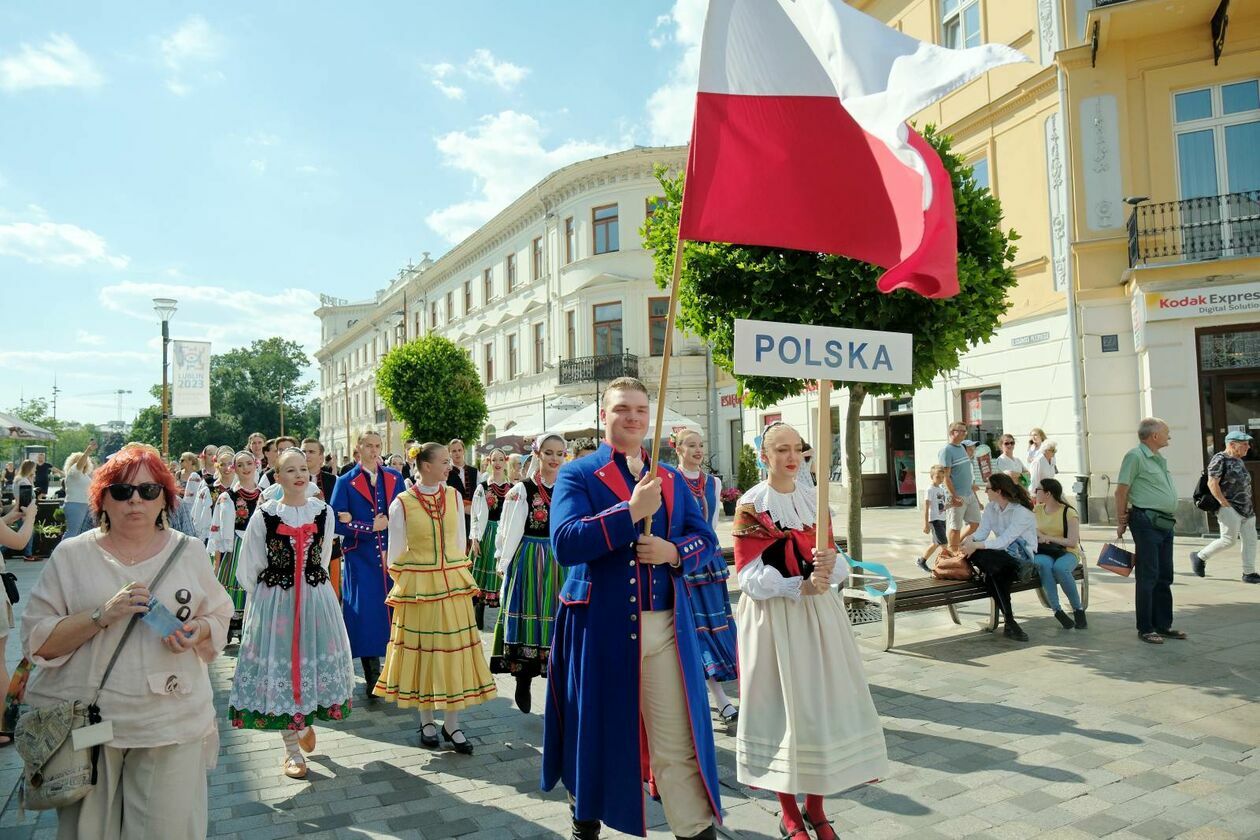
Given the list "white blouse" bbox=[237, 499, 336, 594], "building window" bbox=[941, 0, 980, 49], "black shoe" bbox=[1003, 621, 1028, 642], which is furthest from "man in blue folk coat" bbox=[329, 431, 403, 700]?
"building window" bbox=[941, 0, 980, 49]

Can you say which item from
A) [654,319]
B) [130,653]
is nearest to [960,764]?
[130,653]

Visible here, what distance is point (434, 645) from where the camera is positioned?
526cm

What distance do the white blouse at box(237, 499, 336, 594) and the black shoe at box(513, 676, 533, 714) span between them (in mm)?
1658

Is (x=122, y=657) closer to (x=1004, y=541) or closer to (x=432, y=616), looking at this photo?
(x=432, y=616)

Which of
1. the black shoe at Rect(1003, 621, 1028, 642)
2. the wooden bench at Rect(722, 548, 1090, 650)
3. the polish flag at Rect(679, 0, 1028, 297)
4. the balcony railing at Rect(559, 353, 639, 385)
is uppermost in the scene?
the balcony railing at Rect(559, 353, 639, 385)

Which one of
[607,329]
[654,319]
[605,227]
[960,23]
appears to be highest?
[960,23]

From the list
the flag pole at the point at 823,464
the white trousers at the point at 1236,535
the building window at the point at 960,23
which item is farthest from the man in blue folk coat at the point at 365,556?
the building window at the point at 960,23

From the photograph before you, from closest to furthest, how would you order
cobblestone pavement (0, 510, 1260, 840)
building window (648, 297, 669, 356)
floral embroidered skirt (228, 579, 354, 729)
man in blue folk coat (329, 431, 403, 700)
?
1. cobblestone pavement (0, 510, 1260, 840)
2. floral embroidered skirt (228, 579, 354, 729)
3. man in blue folk coat (329, 431, 403, 700)
4. building window (648, 297, 669, 356)

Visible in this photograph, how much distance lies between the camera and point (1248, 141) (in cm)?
1422

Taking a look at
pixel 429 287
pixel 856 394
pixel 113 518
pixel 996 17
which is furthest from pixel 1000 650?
pixel 429 287

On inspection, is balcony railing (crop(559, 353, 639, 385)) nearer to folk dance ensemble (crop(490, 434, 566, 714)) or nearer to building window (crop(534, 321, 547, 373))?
building window (crop(534, 321, 547, 373))

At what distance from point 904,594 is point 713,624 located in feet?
6.97

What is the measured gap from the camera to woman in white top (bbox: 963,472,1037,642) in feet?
24.4

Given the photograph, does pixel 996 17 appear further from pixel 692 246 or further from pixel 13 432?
pixel 13 432
